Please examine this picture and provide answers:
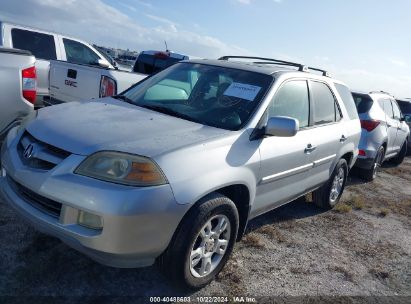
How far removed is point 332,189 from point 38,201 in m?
3.96

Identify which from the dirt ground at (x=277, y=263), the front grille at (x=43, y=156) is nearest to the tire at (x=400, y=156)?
the dirt ground at (x=277, y=263)

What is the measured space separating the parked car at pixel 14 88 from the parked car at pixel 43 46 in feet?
8.49

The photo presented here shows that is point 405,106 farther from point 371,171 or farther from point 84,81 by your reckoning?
point 84,81

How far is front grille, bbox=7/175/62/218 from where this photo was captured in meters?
2.73

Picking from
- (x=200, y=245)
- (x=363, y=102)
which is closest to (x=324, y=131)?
(x=200, y=245)

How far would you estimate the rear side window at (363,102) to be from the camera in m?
7.64

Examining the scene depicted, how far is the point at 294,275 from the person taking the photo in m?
3.74

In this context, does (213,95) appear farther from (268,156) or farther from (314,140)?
(314,140)

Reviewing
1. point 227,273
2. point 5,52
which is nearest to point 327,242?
point 227,273

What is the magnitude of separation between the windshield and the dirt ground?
4.45ft

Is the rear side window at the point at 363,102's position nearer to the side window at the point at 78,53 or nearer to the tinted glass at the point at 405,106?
the tinted glass at the point at 405,106

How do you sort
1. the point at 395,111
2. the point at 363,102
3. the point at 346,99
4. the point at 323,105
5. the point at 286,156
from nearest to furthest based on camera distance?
the point at 286,156
the point at 323,105
the point at 346,99
the point at 363,102
the point at 395,111

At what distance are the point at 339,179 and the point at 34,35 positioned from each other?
21.4 feet

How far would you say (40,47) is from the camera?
838cm
